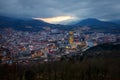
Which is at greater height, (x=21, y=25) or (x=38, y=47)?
(x=21, y=25)

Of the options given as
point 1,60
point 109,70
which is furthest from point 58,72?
point 1,60

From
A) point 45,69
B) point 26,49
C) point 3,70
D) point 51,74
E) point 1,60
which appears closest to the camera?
point 3,70

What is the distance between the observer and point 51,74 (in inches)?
1144

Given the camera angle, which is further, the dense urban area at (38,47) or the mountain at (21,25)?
the mountain at (21,25)

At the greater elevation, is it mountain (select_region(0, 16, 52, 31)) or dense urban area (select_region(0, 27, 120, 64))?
mountain (select_region(0, 16, 52, 31))

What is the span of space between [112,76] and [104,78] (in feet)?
3.64

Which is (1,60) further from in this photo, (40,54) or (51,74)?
(40,54)

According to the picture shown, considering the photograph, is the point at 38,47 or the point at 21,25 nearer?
the point at 38,47

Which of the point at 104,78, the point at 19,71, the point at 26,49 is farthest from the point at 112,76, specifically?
the point at 26,49

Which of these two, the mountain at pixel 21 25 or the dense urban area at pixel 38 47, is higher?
the mountain at pixel 21 25

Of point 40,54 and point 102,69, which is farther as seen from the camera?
point 40,54

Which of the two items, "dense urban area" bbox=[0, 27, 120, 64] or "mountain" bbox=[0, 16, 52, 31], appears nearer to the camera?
"dense urban area" bbox=[0, 27, 120, 64]

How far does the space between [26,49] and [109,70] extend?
128ft

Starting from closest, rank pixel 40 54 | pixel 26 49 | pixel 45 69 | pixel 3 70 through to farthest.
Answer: pixel 3 70 → pixel 45 69 → pixel 40 54 → pixel 26 49
